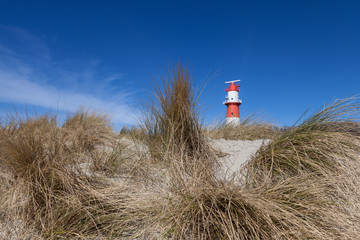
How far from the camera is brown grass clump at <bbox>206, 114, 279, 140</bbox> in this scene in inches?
209

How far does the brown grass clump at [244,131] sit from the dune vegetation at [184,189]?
7.10ft

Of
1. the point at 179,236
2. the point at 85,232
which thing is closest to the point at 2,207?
the point at 85,232

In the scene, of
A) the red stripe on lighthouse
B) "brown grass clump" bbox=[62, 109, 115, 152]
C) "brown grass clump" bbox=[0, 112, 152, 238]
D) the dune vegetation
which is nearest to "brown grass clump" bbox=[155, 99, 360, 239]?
the dune vegetation

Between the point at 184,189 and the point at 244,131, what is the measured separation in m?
4.11

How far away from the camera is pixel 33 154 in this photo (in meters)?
2.15

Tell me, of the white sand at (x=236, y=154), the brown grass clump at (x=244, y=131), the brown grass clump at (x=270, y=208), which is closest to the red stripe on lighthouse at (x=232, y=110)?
the brown grass clump at (x=244, y=131)

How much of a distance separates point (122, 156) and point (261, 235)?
2010mm

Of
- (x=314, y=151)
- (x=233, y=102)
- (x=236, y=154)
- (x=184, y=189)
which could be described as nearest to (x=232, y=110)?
(x=233, y=102)

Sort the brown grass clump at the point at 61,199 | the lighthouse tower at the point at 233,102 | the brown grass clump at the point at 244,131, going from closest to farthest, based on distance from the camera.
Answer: the brown grass clump at the point at 61,199 < the brown grass clump at the point at 244,131 < the lighthouse tower at the point at 233,102

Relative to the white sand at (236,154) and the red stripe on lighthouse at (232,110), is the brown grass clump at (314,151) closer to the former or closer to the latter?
the white sand at (236,154)

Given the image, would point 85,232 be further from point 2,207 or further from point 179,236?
point 2,207

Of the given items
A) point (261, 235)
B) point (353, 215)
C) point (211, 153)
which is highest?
point (211, 153)

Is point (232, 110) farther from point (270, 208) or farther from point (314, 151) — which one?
point (270, 208)

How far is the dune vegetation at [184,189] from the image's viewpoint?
5.16 feet
